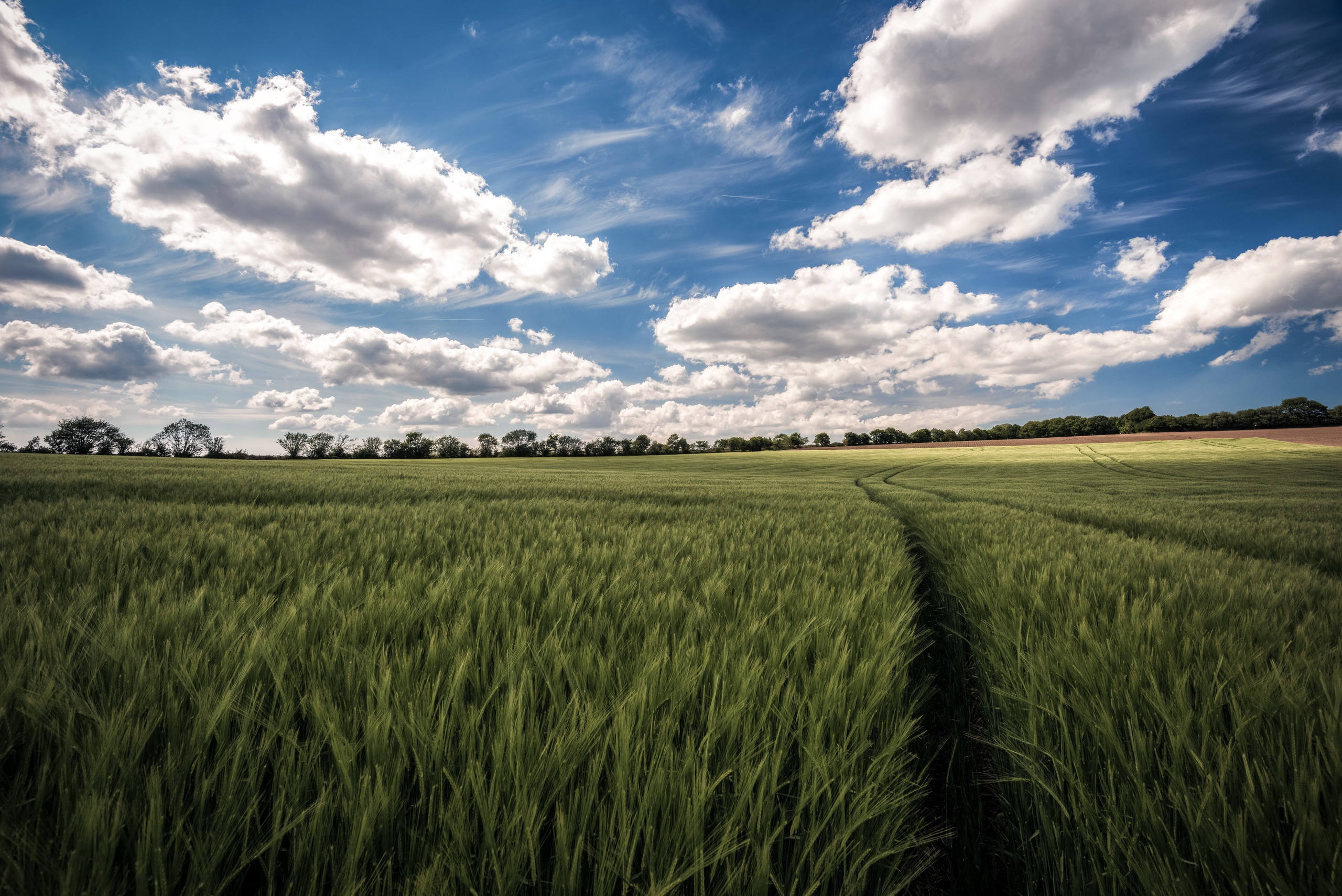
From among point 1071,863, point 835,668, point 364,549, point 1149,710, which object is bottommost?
point 1071,863

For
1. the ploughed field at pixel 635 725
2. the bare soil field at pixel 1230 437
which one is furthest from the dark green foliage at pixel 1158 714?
the bare soil field at pixel 1230 437

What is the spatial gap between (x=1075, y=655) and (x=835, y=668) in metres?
1.00

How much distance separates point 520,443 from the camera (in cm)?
9781

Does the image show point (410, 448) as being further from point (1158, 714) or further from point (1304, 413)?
point (1304, 413)

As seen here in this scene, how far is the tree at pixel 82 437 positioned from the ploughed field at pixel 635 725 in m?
112

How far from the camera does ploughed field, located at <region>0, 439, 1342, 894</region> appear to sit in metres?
0.83

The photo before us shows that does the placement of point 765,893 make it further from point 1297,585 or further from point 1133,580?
point 1297,585

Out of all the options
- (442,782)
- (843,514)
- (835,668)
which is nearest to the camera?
(442,782)

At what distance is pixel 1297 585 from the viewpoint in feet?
8.87

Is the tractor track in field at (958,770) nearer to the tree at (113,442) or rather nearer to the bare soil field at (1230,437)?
the bare soil field at (1230,437)

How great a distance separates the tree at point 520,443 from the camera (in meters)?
95.5

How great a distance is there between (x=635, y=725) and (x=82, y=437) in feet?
404

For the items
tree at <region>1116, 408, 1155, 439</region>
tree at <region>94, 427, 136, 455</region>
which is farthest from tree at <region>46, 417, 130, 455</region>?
tree at <region>1116, 408, 1155, 439</region>

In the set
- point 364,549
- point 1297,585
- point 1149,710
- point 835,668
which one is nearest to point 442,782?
point 835,668
